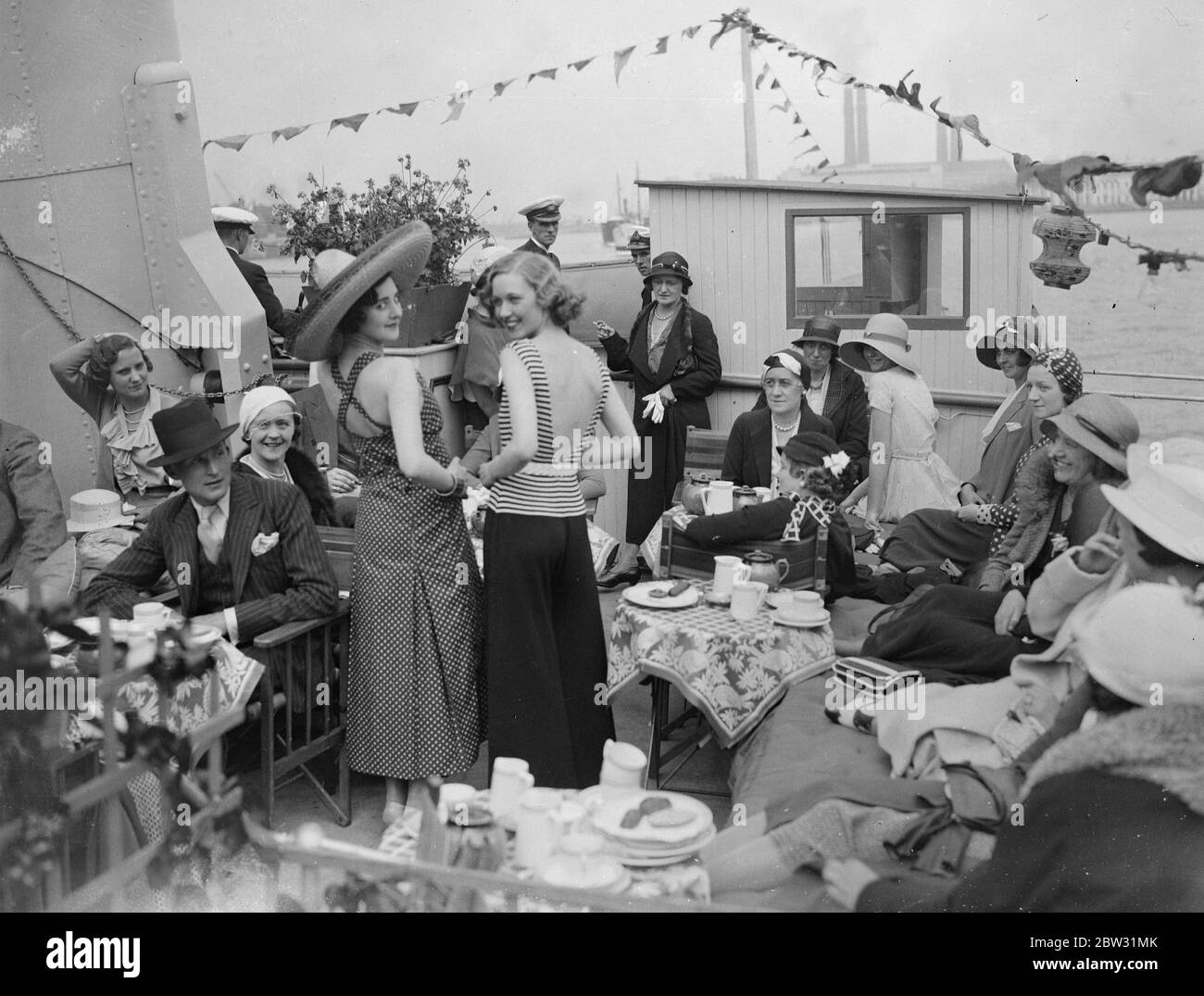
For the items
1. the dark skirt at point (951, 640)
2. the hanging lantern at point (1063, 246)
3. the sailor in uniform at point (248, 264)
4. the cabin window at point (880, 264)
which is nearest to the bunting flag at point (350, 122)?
the sailor in uniform at point (248, 264)

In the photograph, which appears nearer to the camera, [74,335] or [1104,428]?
[1104,428]

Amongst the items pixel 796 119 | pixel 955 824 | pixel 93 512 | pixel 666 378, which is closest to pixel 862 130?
pixel 796 119

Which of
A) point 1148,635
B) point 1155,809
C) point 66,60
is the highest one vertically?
point 66,60

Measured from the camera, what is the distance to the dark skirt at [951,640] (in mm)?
4027

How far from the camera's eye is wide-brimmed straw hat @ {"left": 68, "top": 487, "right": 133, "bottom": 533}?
15.5 ft

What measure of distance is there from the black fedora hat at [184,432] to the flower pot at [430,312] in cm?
332

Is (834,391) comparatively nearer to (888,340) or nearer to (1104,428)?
(888,340)

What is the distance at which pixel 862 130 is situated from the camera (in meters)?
6.59

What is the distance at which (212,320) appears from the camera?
613 centimetres

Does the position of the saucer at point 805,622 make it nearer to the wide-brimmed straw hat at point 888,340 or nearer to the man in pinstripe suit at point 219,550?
the man in pinstripe suit at point 219,550

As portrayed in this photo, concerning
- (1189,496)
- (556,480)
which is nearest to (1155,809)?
(1189,496)

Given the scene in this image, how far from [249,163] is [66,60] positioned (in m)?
1.07

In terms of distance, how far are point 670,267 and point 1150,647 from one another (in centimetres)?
516

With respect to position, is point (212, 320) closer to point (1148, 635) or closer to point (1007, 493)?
point (1007, 493)
